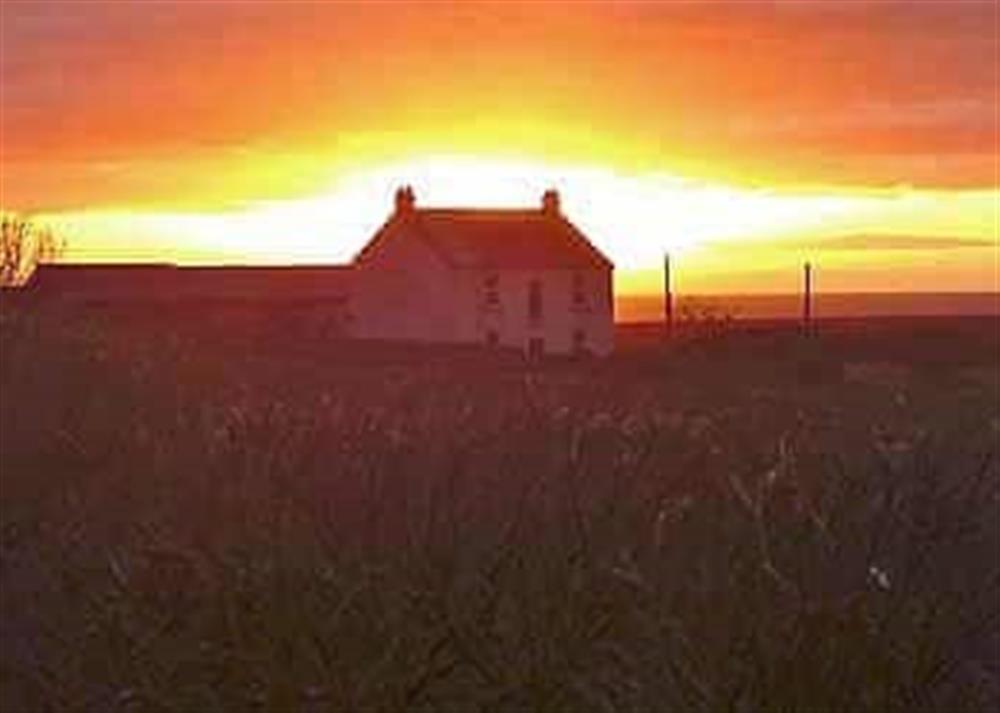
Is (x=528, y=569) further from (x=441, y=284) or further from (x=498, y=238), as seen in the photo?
(x=498, y=238)

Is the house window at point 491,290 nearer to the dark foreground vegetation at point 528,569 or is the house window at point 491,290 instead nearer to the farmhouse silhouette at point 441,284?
the farmhouse silhouette at point 441,284

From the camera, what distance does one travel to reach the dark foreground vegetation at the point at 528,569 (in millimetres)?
9180

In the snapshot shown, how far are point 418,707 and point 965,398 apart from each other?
8109 mm

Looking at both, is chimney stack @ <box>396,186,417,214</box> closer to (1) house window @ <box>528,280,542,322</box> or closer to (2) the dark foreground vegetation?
(1) house window @ <box>528,280,542,322</box>

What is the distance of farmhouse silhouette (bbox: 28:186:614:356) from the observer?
79.6m

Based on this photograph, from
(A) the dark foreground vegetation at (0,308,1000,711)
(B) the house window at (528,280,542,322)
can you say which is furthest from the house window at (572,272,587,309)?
(A) the dark foreground vegetation at (0,308,1000,711)

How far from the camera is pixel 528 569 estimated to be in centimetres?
975

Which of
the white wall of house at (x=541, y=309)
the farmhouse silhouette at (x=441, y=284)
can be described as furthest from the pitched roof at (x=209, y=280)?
the white wall of house at (x=541, y=309)

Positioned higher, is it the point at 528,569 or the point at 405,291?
the point at 405,291

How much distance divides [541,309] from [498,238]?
2867mm

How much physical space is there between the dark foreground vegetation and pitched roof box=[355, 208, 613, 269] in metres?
68.0

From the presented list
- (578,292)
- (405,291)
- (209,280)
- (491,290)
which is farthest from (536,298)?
(209,280)

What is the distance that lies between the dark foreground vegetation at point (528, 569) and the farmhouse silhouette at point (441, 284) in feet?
210

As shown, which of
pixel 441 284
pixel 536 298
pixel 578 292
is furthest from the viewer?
pixel 578 292
